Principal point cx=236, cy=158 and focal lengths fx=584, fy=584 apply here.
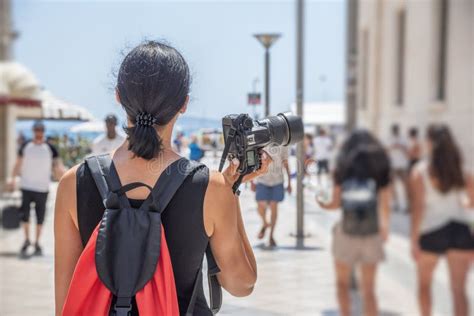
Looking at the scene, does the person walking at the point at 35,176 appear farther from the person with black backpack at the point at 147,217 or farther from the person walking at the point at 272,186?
the person with black backpack at the point at 147,217

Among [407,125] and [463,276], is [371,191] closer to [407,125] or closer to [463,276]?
[407,125]

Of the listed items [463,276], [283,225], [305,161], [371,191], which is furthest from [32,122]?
[305,161]

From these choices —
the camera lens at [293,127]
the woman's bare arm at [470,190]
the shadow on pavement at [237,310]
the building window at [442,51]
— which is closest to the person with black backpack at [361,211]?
the woman's bare arm at [470,190]

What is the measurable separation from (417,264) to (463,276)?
205 mm

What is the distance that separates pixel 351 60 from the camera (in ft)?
8.38

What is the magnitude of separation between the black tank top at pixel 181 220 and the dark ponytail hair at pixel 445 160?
6.43ft

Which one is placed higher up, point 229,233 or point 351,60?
point 351,60

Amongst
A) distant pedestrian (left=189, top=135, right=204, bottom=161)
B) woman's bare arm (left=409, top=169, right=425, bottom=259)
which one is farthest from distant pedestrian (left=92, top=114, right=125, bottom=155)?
woman's bare arm (left=409, top=169, right=425, bottom=259)

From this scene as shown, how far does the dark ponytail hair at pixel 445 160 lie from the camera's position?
2.39 m

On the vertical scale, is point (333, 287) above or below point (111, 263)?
below

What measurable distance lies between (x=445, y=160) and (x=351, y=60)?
584 mm

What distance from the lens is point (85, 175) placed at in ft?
2.06

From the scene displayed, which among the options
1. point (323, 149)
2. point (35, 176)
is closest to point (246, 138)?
point (323, 149)

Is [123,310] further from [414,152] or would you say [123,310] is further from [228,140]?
[414,152]
